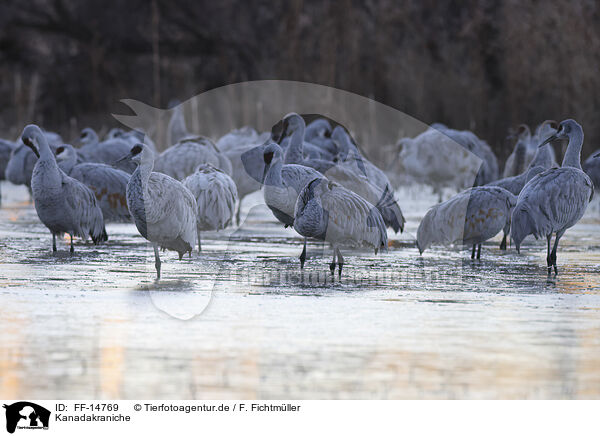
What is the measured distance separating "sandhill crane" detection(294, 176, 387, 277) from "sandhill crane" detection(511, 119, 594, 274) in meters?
1.19

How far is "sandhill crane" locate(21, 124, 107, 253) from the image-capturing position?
11062mm

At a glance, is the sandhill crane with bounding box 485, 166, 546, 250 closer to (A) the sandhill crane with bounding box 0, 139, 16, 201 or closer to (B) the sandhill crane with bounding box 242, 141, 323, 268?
(B) the sandhill crane with bounding box 242, 141, 323, 268

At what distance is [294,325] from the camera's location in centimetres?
727

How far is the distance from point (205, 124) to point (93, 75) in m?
4.22

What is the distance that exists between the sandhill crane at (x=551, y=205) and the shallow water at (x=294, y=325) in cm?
37

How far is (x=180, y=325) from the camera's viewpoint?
720 centimetres

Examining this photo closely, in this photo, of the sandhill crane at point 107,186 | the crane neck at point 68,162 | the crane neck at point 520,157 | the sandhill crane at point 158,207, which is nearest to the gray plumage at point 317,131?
the crane neck at point 520,157

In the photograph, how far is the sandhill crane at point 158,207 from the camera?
370 inches

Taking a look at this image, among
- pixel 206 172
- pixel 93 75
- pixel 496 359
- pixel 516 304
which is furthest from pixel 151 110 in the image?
pixel 496 359

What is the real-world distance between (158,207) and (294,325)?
252 centimetres

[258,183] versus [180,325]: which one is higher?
[258,183]

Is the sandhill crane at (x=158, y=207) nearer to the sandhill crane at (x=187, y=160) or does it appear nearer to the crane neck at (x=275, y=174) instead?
the crane neck at (x=275, y=174)

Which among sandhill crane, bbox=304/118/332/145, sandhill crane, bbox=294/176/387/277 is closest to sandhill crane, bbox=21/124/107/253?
sandhill crane, bbox=294/176/387/277

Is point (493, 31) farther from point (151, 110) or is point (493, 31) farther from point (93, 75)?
point (93, 75)
